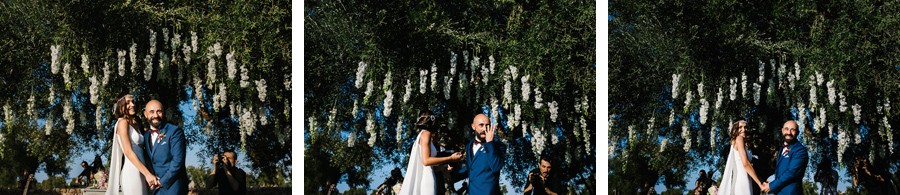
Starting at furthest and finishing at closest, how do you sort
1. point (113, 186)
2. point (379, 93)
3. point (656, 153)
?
point (656, 153)
point (379, 93)
point (113, 186)

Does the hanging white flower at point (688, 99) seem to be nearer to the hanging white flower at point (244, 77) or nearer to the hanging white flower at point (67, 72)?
the hanging white flower at point (244, 77)

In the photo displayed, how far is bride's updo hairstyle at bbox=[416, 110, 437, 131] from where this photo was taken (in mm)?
4848

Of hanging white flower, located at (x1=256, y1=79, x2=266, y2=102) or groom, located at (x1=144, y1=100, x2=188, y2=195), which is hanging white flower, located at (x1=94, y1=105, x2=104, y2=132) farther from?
hanging white flower, located at (x1=256, y1=79, x2=266, y2=102)

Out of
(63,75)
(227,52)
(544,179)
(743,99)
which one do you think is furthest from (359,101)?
(743,99)

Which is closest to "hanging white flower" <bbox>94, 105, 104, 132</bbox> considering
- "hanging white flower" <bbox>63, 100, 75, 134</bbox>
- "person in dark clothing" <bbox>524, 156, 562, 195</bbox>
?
"hanging white flower" <bbox>63, 100, 75, 134</bbox>

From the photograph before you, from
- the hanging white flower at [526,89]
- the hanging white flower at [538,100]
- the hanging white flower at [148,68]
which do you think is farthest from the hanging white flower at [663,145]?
the hanging white flower at [148,68]

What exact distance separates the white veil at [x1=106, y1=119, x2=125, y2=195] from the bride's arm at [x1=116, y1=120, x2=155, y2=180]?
38mm

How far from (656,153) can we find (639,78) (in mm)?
567

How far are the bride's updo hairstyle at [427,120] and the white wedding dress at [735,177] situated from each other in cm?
213

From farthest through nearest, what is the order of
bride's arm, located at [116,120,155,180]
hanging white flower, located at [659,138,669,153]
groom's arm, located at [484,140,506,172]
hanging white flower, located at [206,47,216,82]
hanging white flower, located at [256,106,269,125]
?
hanging white flower, located at [659,138,669,153]
hanging white flower, located at [256,106,269,125]
hanging white flower, located at [206,47,216,82]
groom's arm, located at [484,140,506,172]
bride's arm, located at [116,120,155,180]

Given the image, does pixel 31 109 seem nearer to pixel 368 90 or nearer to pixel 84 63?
pixel 84 63

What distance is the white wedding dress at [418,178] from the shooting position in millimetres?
4695

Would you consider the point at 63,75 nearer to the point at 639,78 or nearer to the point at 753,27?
the point at 639,78

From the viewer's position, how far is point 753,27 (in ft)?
17.0
